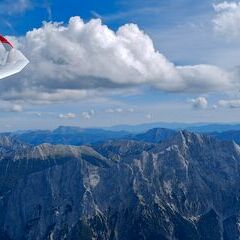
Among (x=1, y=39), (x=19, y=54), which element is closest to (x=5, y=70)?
(x=1, y=39)

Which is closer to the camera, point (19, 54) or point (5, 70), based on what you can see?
point (5, 70)

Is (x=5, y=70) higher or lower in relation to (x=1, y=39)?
lower

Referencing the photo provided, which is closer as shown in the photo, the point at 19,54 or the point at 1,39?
the point at 1,39

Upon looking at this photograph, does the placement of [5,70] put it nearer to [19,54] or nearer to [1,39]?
[1,39]
